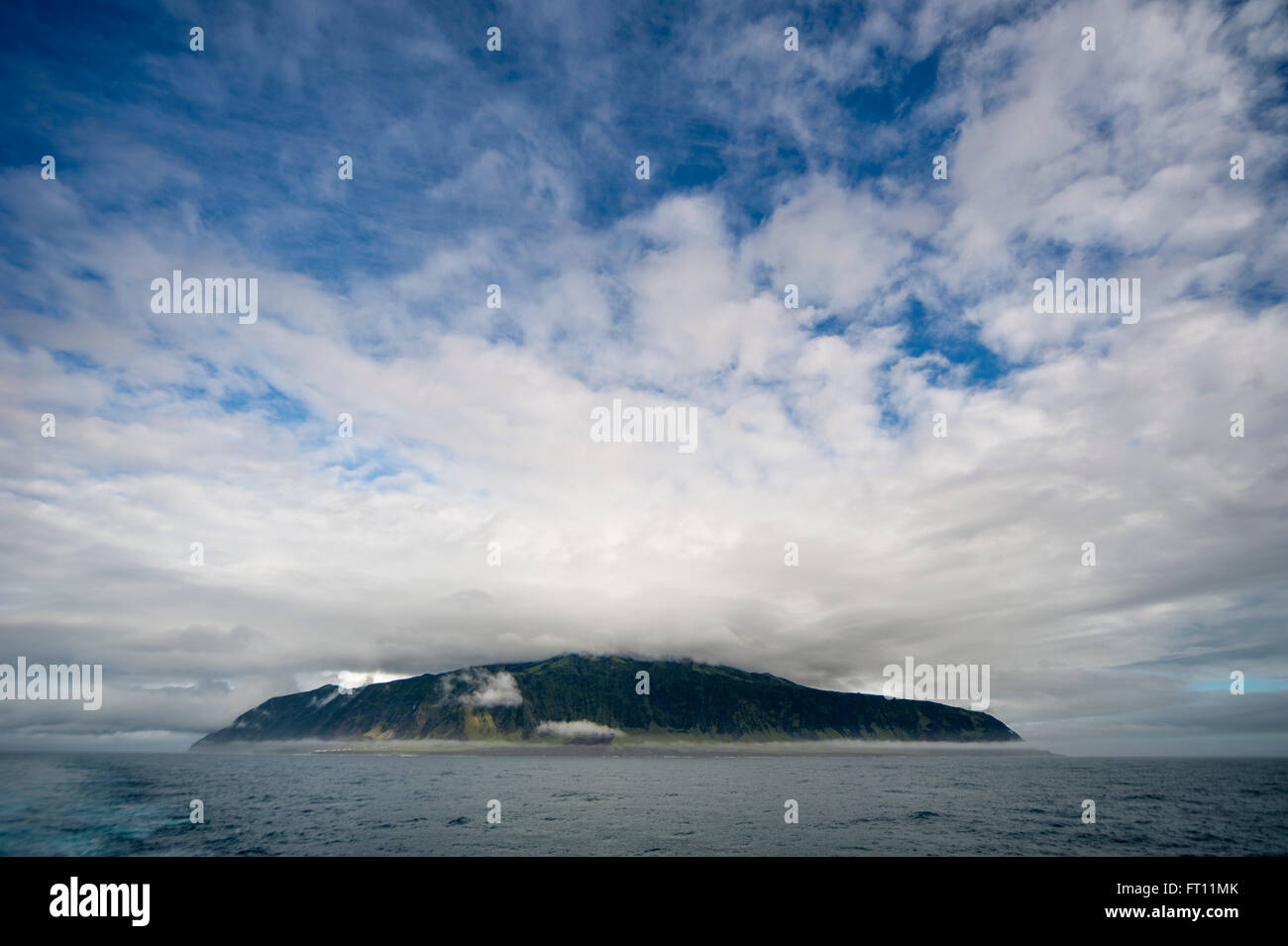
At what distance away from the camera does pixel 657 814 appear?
8181 cm

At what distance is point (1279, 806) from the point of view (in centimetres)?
10312
